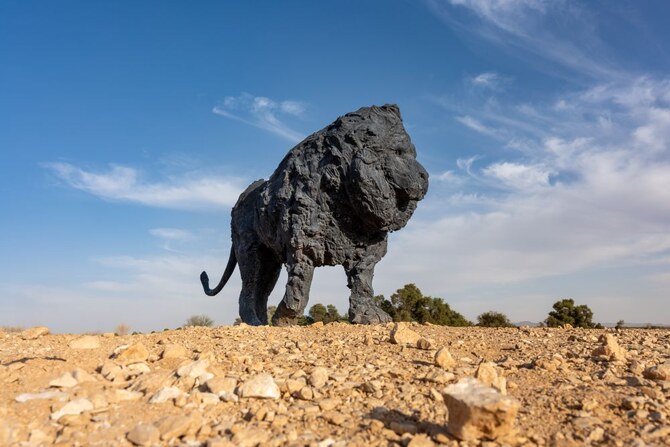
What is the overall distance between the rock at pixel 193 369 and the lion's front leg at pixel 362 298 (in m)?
4.19

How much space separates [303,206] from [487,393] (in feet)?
18.2

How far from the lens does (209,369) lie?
4172mm

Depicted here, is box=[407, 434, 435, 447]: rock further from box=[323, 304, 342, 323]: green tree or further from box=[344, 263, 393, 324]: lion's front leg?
box=[323, 304, 342, 323]: green tree

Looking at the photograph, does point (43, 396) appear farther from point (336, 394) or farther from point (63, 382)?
point (336, 394)

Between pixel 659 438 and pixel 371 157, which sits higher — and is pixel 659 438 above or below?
below

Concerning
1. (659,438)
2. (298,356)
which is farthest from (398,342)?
(659,438)

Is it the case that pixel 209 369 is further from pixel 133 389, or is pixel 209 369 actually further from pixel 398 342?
pixel 398 342

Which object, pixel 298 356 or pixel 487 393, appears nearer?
pixel 487 393

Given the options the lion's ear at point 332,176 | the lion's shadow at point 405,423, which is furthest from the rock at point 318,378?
the lion's ear at point 332,176

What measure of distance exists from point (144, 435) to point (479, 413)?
78.3 inches

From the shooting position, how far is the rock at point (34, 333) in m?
6.41

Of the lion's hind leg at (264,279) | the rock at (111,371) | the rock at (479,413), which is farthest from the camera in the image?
the lion's hind leg at (264,279)

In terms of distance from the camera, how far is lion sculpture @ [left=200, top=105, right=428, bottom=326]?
26.4ft

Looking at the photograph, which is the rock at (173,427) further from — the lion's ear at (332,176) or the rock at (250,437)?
the lion's ear at (332,176)
